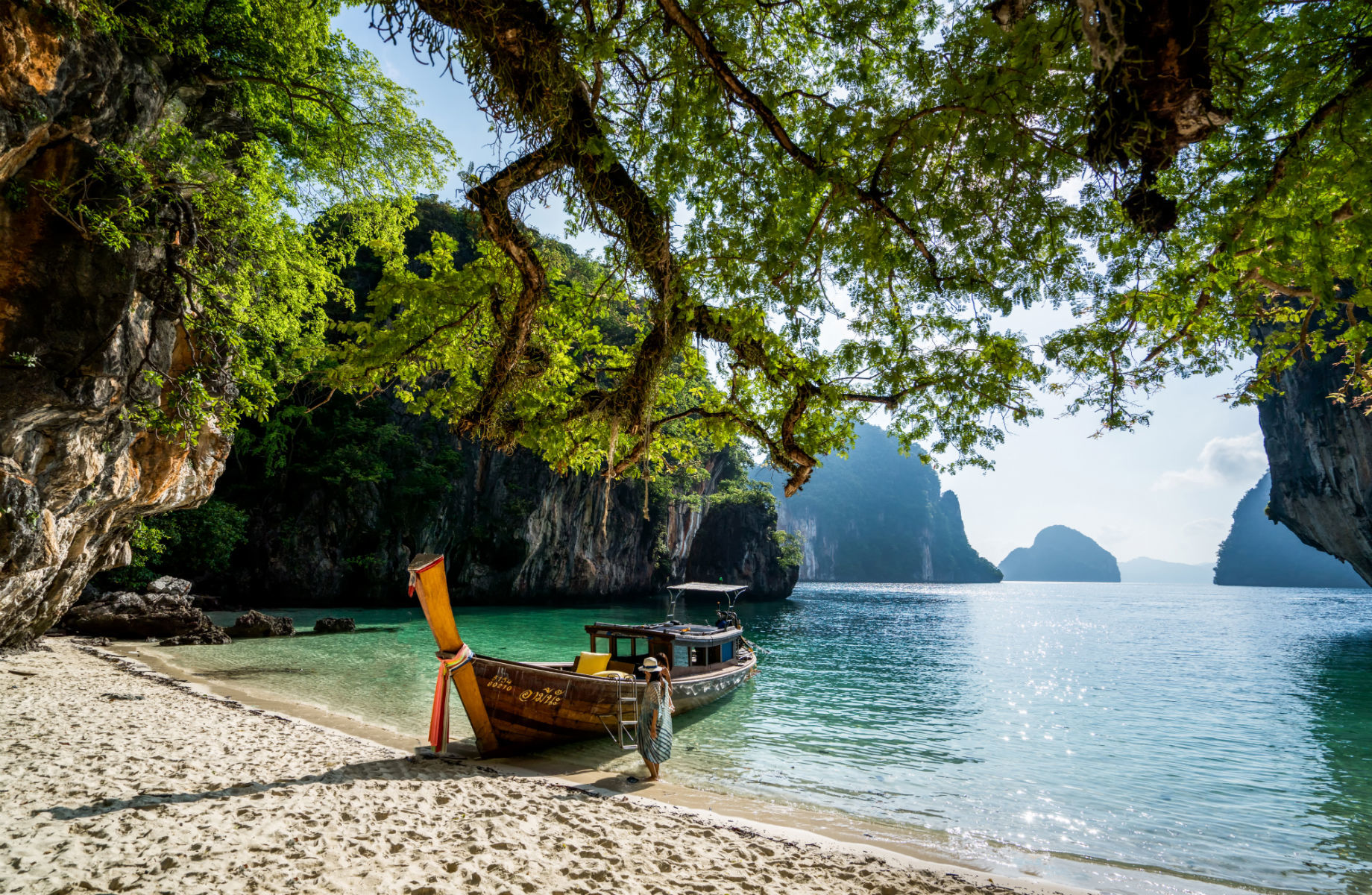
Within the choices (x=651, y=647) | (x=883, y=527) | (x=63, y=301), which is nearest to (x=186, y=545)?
(x=63, y=301)

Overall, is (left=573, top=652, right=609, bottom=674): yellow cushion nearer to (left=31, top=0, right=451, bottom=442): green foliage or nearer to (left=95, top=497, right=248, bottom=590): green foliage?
(left=31, top=0, right=451, bottom=442): green foliage

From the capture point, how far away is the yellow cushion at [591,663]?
992cm

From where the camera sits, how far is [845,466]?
604 feet

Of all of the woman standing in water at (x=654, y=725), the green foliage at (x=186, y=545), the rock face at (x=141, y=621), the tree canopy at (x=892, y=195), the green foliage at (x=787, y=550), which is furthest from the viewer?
the green foliage at (x=787, y=550)

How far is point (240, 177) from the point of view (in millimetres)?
8852

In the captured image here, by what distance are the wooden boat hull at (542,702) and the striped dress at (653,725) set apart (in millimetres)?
1006

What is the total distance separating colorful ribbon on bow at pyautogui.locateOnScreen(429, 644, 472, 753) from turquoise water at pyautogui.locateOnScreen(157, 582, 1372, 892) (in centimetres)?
192

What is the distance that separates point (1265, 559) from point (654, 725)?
180578 millimetres

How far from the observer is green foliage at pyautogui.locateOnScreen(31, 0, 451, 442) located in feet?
22.5

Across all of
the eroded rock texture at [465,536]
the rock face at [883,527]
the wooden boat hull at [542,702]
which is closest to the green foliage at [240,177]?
the wooden boat hull at [542,702]

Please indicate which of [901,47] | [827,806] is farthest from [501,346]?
[827,806]

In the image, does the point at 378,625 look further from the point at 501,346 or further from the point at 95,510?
the point at 501,346

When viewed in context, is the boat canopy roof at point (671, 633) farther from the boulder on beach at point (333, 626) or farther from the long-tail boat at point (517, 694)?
the boulder on beach at point (333, 626)

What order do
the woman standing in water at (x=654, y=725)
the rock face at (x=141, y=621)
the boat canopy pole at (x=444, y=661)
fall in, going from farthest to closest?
the rock face at (x=141, y=621) → the woman standing in water at (x=654, y=725) → the boat canopy pole at (x=444, y=661)
